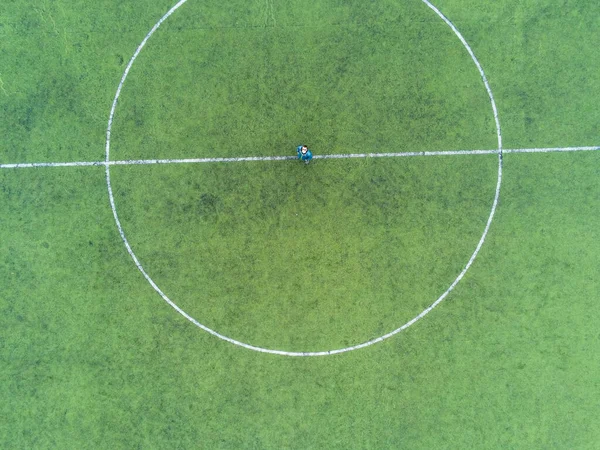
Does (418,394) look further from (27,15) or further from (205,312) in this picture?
(27,15)

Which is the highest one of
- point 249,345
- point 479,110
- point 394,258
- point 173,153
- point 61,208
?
point 479,110

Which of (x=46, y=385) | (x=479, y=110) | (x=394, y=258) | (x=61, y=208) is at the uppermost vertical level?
(x=479, y=110)

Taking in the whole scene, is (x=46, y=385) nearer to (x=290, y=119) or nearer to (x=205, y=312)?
(x=205, y=312)

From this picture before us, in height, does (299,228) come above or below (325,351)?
above

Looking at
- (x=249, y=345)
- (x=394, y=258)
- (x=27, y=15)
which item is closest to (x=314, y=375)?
(x=249, y=345)

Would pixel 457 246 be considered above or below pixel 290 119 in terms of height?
below

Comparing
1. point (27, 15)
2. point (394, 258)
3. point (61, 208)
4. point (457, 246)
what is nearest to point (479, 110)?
point (457, 246)
